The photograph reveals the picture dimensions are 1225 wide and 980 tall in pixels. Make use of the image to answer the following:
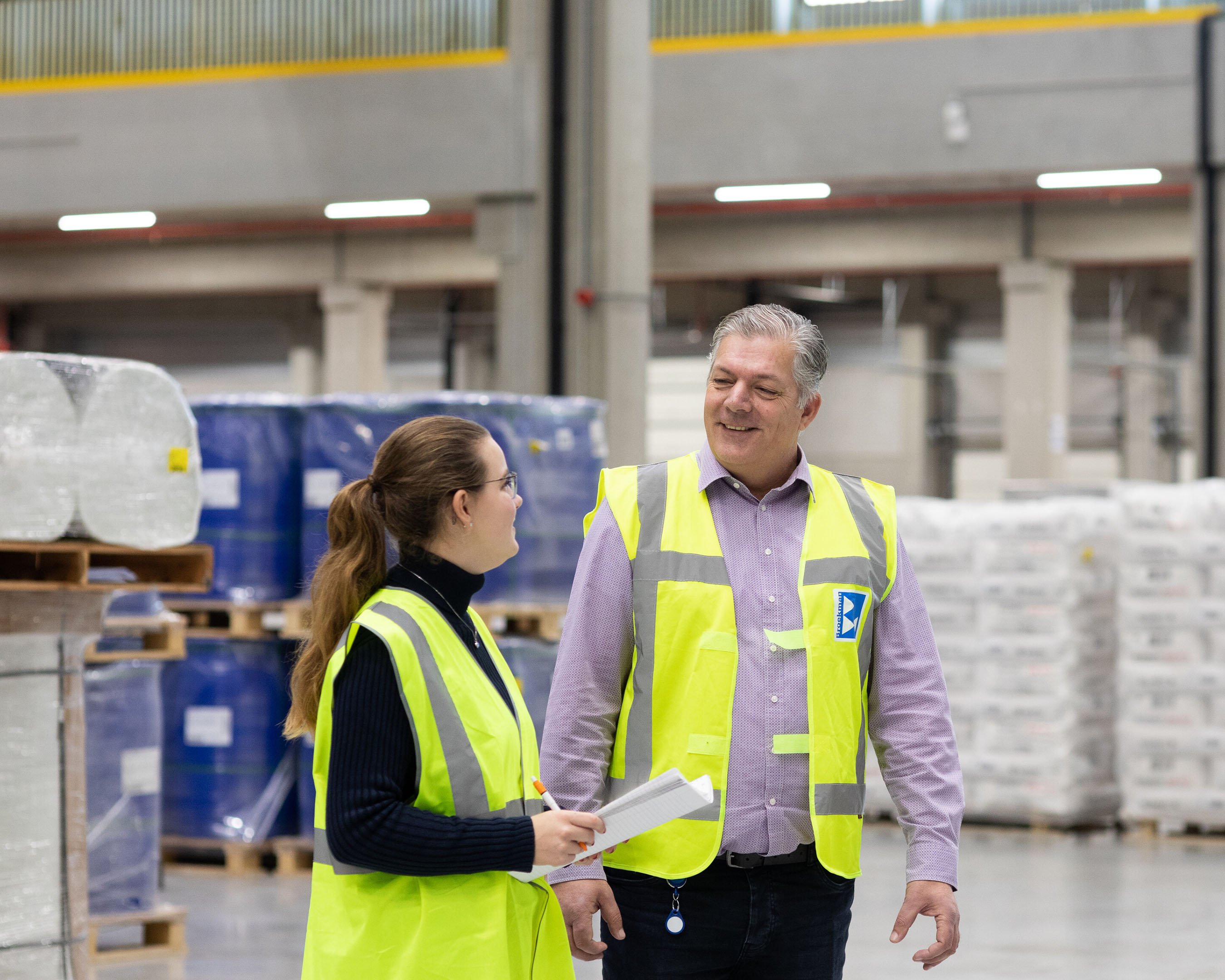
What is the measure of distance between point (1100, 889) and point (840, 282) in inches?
573

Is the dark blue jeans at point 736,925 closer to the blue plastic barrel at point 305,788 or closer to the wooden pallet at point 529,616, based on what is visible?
the wooden pallet at point 529,616

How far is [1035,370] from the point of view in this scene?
17547 mm

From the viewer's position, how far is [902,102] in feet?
47.5

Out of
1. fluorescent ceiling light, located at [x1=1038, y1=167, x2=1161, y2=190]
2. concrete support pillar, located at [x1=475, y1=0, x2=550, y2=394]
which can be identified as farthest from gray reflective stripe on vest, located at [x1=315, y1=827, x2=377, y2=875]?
fluorescent ceiling light, located at [x1=1038, y1=167, x2=1161, y2=190]

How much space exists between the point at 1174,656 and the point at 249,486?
528 cm

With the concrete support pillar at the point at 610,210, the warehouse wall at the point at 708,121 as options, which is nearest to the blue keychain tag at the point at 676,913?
the concrete support pillar at the point at 610,210

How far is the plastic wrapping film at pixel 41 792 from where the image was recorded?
4.39 meters

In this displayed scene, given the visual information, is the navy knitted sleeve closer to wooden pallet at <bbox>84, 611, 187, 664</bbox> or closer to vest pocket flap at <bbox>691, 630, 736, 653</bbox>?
vest pocket flap at <bbox>691, 630, 736, 653</bbox>

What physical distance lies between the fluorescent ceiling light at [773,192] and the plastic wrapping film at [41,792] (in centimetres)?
1143

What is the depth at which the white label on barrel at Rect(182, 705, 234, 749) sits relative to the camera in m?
7.97

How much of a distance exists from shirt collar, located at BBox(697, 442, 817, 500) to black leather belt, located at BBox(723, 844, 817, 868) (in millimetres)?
589

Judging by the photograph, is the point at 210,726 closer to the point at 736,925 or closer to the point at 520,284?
the point at 520,284

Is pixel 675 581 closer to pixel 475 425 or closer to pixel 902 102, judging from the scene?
pixel 475 425

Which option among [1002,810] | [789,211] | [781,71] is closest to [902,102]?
[781,71]
